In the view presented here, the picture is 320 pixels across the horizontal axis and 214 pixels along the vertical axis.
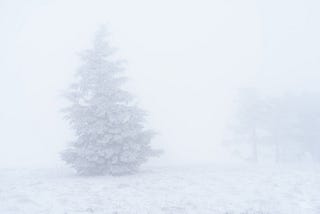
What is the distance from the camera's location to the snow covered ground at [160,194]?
2323 centimetres

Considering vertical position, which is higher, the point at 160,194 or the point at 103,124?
the point at 103,124

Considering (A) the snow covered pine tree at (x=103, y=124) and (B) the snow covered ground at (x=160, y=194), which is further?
(A) the snow covered pine tree at (x=103, y=124)

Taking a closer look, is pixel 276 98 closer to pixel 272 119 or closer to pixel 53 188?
pixel 272 119

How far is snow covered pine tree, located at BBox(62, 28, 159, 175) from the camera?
31108 mm

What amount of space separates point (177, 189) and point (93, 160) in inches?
231

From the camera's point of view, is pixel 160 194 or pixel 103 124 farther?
pixel 103 124

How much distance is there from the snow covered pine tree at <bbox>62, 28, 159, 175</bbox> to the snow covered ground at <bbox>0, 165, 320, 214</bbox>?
3.35ft

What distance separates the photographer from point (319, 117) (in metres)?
54.5

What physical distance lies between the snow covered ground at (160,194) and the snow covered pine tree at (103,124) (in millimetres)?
1020

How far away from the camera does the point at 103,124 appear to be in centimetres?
3156

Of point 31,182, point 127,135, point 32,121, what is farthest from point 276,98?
point 32,121

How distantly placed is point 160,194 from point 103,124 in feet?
22.6

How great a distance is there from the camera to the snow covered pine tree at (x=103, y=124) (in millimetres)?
31108

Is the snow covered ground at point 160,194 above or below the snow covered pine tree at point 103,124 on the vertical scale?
below
